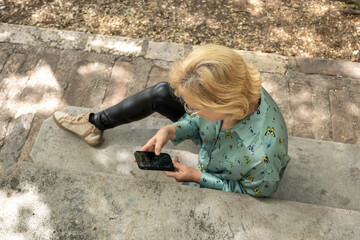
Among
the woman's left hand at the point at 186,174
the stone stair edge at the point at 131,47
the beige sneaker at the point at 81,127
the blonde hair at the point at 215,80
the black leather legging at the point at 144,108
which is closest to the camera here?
the blonde hair at the point at 215,80

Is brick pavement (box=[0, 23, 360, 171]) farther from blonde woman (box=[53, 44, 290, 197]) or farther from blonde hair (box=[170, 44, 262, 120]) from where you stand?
blonde hair (box=[170, 44, 262, 120])

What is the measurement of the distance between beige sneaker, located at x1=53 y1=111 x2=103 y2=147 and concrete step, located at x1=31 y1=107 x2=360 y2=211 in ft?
0.20

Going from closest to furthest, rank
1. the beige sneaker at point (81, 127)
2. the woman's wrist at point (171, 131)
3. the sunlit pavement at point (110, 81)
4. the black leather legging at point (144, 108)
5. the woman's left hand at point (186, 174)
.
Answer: the woman's left hand at point (186, 174) → the woman's wrist at point (171, 131) → the black leather legging at point (144, 108) → the beige sneaker at point (81, 127) → the sunlit pavement at point (110, 81)

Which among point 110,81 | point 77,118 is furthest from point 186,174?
point 110,81

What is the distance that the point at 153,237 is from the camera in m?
1.54

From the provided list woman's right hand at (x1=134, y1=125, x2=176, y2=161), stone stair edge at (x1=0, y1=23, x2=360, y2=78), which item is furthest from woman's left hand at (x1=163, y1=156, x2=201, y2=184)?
stone stair edge at (x1=0, y1=23, x2=360, y2=78)

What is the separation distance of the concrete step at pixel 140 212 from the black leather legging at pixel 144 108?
2.40ft

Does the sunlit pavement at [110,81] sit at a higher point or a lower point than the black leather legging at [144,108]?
lower

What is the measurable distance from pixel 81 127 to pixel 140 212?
1.08 m

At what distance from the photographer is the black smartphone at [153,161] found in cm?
187

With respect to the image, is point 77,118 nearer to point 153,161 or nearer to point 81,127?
point 81,127

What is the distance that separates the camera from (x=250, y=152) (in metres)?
1.61

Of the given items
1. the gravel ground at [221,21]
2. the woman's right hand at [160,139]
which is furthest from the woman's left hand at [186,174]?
the gravel ground at [221,21]

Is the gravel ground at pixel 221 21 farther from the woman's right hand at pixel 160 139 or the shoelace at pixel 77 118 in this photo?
the woman's right hand at pixel 160 139
